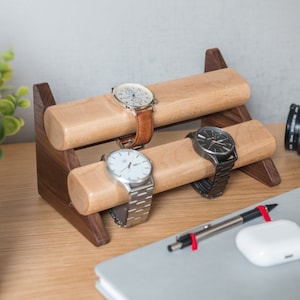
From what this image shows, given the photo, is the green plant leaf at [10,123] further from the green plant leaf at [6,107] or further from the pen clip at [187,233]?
the pen clip at [187,233]

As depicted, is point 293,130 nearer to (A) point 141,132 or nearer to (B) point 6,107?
(A) point 141,132

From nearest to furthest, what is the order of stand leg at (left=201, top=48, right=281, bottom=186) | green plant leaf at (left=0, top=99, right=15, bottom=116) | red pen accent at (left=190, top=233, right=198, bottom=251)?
green plant leaf at (left=0, top=99, right=15, bottom=116)
red pen accent at (left=190, top=233, right=198, bottom=251)
stand leg at (left=201, top=48, right=281, bottom=186)

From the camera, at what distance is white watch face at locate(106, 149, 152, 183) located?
897 millimetres

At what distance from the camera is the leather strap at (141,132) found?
37.8 inches

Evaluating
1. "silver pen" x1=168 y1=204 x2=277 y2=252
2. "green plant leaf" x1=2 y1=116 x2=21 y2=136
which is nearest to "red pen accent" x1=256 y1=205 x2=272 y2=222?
"silver pen" x1=168 y1=204 x2=277 y2=252

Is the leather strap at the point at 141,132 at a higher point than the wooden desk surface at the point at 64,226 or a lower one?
higher

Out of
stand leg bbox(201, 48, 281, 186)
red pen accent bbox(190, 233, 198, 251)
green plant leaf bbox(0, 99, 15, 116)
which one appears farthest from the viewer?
stand leg bbox(201, 48, 281, 186)

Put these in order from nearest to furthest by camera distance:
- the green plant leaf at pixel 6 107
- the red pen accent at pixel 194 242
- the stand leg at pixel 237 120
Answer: the green plant leaf at pixel 6 107 → the red pen accent at pixel 194 242 → the stand leg at pixel 237 120

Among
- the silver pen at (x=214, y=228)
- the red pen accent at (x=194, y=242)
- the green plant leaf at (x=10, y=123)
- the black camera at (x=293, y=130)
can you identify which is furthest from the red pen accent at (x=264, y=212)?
the green plant leaf at (x=10, y=123)

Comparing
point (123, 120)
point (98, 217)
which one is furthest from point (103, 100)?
point (98, 217)

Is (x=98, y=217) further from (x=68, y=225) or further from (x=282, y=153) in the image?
(x=282, y=153)

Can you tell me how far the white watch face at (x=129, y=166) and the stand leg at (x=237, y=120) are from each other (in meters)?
0.21

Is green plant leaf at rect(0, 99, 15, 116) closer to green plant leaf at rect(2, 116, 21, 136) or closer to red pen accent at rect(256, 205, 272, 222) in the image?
green plant leaf at rect(2, 116, 21, 136)

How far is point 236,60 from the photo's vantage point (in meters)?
1.25
